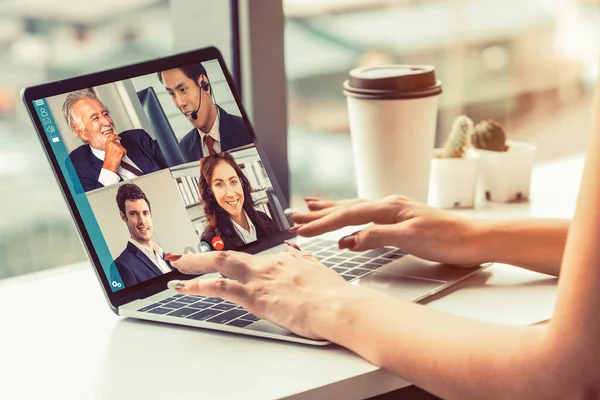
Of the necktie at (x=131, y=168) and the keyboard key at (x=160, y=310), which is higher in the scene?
the necktie at (x=131, y=168)

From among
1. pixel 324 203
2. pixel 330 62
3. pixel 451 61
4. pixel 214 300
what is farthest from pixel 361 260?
pixel 451 61

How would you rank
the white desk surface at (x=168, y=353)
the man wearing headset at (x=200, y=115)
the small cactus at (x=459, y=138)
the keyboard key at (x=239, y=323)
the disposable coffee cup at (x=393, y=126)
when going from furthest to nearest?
the small cactus at (x=459, y=138) → the disposable coffee cup at (x=393, y=126) → the man wearing headset at (x=200, y=115) → the keyboard key at (x=239, y=323) → the white desk surface at (x=168, y=353)

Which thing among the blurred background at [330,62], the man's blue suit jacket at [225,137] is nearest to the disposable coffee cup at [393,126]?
the blurred background at [330,62]

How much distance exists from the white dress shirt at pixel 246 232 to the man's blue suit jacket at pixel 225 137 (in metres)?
0.10

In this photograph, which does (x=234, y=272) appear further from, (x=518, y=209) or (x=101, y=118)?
(x=518, y=209)

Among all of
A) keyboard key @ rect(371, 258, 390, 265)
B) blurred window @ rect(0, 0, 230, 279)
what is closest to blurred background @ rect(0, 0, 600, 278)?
blurred window @ rect(0, 0, 230, 279)

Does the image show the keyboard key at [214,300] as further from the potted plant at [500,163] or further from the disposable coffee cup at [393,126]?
the potted plant at [500,163]

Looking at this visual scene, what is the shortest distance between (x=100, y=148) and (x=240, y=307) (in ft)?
0.88

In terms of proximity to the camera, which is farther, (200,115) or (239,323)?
(200,115)

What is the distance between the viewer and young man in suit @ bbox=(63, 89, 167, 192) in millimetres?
1052

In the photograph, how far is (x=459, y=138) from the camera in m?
1.51

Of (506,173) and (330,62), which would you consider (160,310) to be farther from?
(330,62)

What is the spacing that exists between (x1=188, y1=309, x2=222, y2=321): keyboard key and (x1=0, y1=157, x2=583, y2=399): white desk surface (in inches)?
0.6

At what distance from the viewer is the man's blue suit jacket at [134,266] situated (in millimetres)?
1041
